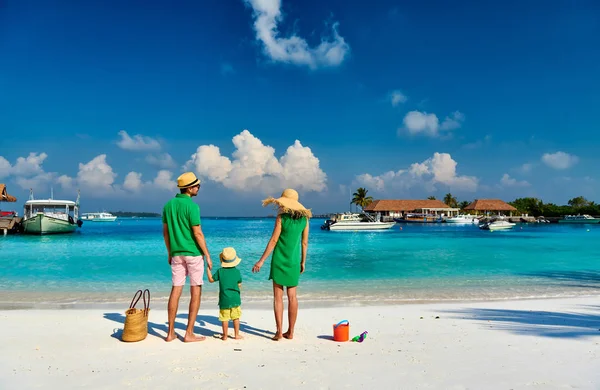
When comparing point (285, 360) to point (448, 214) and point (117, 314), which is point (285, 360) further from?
point (448, 214)

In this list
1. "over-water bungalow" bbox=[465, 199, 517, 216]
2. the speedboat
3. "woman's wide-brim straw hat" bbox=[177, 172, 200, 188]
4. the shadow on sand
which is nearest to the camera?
"woman's wide-brim straw hat" bbox=[177, 172, 200, 188]

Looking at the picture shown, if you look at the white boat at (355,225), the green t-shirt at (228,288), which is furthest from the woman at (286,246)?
the white boat at (355,225)

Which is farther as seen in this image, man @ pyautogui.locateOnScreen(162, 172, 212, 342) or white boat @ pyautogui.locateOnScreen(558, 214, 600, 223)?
white boat @ pyautogui.locateOnScreen(558, 214, 600, 223)

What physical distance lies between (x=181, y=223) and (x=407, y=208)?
365 feet

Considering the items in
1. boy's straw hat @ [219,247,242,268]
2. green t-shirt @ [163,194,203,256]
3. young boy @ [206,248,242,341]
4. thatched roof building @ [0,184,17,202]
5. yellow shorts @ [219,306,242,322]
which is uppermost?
thatched roof building @ [0,184,17,202]

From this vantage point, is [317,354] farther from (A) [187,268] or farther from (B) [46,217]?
(B) [46,217]

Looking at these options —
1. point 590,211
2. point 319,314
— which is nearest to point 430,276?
point 319,314

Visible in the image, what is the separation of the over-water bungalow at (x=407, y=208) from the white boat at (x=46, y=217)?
74.1 m

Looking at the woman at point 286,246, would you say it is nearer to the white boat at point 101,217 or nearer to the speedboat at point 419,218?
the speedboat at point 419,218

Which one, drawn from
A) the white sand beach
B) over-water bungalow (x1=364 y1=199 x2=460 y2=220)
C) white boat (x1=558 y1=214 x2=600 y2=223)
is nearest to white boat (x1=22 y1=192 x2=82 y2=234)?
the white sand beach

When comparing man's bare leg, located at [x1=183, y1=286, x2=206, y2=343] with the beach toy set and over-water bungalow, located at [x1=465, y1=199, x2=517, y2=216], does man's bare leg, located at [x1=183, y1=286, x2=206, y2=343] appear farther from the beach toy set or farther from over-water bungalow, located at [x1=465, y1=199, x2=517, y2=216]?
over-water bungalow, located at [x1=465, y1=199, x2=517, y2=216]

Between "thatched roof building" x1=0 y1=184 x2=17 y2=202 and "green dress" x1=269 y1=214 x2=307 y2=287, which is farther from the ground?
"thatched roof building" x1=0 y1=184 x2=17 y2=202

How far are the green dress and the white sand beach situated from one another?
0.84m

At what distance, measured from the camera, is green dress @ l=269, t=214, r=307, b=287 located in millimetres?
5332
